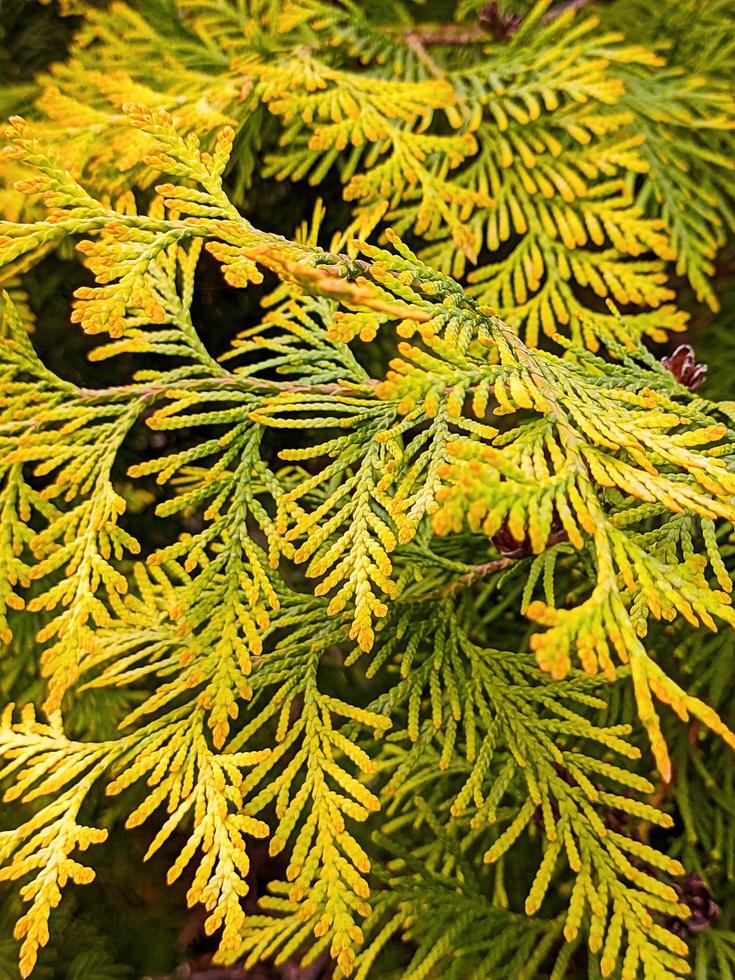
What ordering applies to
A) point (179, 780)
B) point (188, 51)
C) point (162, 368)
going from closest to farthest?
point (179, 780), point (188, 51), point (162, 368)

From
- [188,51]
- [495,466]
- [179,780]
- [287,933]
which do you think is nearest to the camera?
[495,466]

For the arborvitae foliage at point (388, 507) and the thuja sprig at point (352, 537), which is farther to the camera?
the arborvitae foliage at point (388, 507)

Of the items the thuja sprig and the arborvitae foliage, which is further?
the arborvitae foliage

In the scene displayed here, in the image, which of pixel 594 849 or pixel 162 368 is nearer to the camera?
pixel 594 849

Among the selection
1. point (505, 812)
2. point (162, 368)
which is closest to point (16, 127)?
point (162, 368)

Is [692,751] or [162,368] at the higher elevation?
[692,751]

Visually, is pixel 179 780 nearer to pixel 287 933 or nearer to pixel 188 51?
pixel 287 933

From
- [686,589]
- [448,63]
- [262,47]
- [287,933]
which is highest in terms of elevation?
[448,63]
